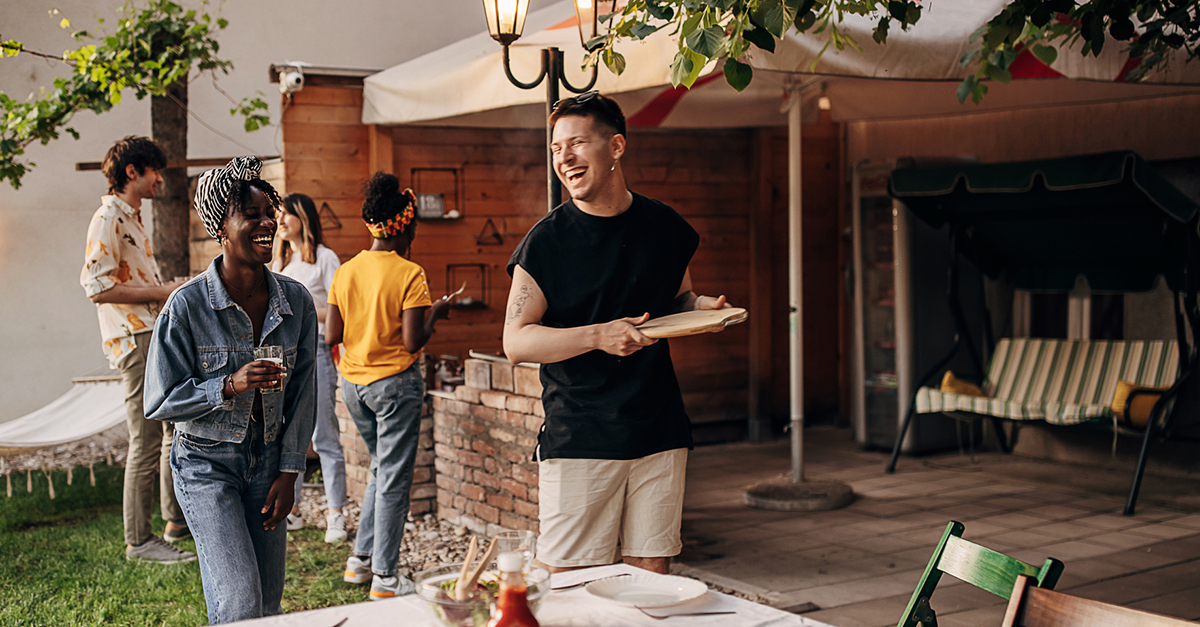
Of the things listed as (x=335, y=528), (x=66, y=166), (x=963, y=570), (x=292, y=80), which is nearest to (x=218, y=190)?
(x=963, y=570)

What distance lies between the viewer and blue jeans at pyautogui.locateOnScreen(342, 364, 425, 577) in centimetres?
411

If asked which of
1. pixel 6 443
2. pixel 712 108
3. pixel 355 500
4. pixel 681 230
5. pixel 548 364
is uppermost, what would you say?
pixel 712 108

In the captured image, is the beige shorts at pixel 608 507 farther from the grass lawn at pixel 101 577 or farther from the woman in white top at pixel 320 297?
the woman in white top at pixel 320 297

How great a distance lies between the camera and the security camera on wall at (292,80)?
254 inches

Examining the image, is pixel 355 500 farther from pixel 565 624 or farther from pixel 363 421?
pixel 565 624

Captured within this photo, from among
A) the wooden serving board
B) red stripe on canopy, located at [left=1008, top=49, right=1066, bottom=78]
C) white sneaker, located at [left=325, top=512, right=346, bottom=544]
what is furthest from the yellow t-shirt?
red stripe on canopy, located at [left=1008, top=49, right=1066, bottom=78]

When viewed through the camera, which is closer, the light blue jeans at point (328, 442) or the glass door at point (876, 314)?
the light blue jeans at point (328, 442)

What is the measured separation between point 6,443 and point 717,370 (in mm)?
4898

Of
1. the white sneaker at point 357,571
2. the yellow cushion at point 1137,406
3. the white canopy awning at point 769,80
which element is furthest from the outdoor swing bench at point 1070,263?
the white sneaker at point 357,571

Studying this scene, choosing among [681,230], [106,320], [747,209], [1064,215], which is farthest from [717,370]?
[681,230]

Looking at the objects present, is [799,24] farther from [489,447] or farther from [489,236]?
[489,236]

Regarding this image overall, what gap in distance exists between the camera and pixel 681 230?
274cm

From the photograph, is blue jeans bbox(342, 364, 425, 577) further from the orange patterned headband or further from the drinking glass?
the drinking glass

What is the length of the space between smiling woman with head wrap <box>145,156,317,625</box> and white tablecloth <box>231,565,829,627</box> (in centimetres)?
75
